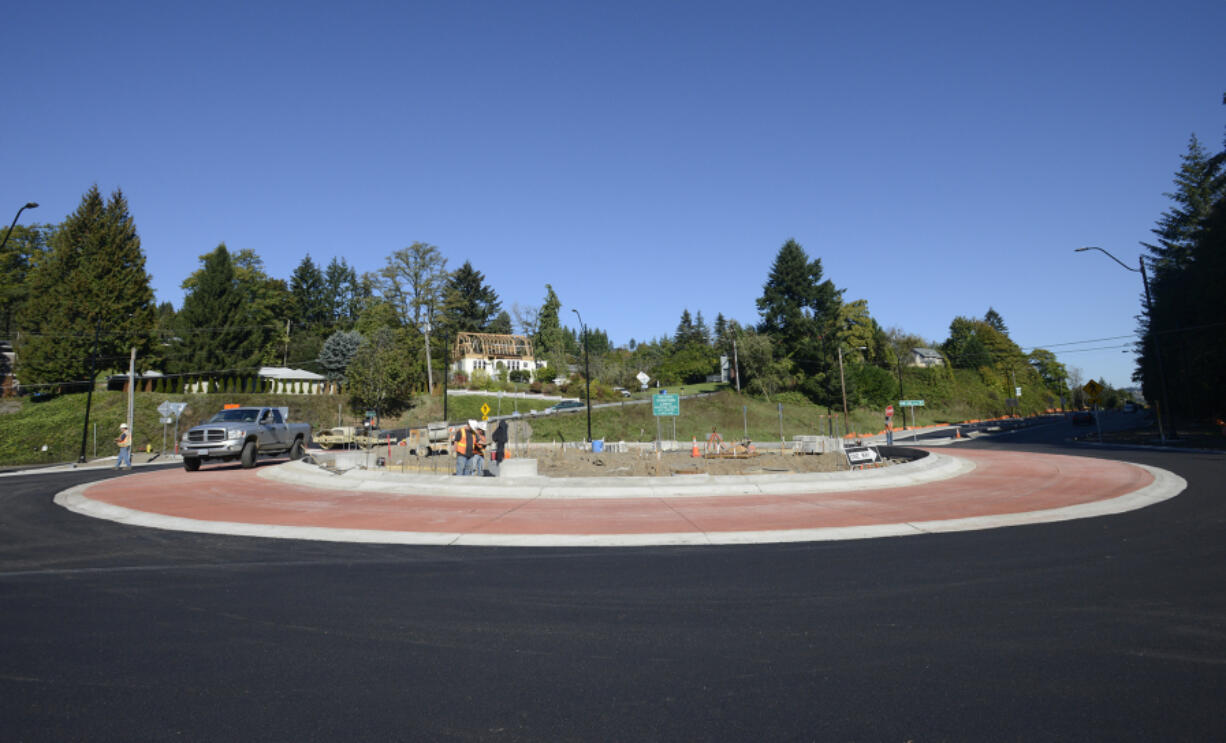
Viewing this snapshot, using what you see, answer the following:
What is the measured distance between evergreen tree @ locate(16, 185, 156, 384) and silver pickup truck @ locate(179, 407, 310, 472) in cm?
3262

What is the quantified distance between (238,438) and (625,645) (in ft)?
63.7

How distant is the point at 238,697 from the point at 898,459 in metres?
23.9

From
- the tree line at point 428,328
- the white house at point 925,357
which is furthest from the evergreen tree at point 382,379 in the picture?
the white house at point 925,357

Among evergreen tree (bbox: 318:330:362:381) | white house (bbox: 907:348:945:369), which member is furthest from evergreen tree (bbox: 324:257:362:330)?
white house (bbox: 907:348:945:369)

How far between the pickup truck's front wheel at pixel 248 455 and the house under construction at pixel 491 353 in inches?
2465

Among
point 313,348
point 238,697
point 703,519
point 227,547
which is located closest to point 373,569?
point 227,547

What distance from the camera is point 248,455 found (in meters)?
19.6

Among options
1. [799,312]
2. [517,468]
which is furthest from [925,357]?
[517,468]

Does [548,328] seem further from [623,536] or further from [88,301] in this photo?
[623,536]

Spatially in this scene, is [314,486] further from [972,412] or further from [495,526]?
[972,412]

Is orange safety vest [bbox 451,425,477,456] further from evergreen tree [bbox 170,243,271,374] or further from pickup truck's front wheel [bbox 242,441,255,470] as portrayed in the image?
evergreen tree [bbox 170,243,271,374]

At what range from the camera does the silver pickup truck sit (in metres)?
19.1

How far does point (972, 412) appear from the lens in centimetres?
7944

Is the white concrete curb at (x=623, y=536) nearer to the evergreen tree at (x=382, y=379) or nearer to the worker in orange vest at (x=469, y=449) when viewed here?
the worker in orange vest at (x=469, y=449)
